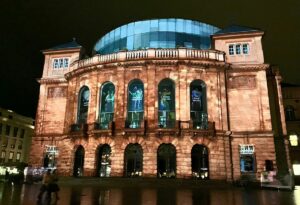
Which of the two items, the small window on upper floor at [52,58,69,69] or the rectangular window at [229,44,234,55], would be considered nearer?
the rectangular window at [229,44,234,55]


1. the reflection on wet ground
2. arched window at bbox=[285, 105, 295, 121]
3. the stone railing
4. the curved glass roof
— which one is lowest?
the reflection on wet ground

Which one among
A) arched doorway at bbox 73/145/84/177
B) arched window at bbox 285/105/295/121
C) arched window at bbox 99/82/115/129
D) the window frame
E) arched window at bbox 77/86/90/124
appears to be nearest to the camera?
arched window at bbox 99/82/115/129

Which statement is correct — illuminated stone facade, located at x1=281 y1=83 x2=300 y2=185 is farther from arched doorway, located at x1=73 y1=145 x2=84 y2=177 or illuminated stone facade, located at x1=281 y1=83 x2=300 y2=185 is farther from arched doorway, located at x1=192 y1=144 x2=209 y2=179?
arched doorway, located at x1=73 y1=145 x2=84 y2=177

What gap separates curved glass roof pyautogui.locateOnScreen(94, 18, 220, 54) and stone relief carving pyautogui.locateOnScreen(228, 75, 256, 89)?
7.23 meters

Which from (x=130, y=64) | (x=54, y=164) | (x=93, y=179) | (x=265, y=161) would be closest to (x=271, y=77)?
(x=265, y=161)

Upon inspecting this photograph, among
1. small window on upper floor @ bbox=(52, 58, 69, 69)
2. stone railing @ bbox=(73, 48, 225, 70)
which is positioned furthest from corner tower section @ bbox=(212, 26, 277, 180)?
small window on upper floor @ bbox=(52, 58, 69, 69)

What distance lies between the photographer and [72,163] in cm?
3241

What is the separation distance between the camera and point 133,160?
97.9 ft

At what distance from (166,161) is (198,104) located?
23.0 ft

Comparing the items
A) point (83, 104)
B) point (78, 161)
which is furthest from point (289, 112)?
point (78, 161)

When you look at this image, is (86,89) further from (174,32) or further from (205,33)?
(205,33)

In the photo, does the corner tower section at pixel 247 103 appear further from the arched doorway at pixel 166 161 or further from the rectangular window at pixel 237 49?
the arched doorway at pixel 166 161

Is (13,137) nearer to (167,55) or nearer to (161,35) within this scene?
(161,35)

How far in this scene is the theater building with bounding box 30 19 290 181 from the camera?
2939 centimetres
